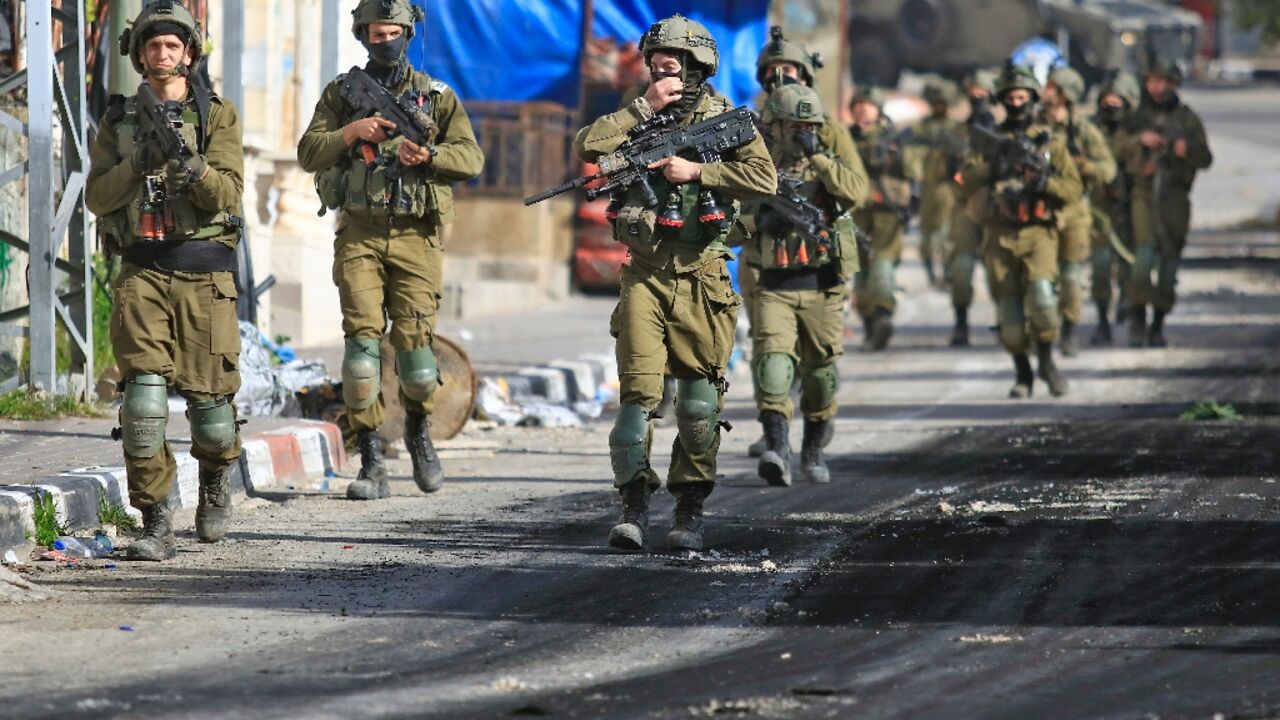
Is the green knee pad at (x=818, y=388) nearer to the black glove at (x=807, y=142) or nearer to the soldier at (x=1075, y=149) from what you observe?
the black glove at (x=807, y=142)

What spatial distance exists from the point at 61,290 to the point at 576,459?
2.68 metres

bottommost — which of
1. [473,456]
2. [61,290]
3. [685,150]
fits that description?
[473,456]

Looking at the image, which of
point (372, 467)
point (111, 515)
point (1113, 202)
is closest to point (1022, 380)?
point (1113, 202)

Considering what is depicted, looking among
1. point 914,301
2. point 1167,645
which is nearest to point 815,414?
point 1167,645

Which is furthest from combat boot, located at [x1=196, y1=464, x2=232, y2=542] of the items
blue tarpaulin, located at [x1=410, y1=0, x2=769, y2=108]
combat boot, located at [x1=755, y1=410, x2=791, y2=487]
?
blue tarpaulin, located at [x1=410, y1=0, x2=769, y2=108]

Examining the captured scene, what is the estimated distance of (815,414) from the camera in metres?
10.8

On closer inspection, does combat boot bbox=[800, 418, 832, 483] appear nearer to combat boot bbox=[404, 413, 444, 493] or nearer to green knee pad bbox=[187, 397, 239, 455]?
combat boot bbox=[404, 413, 444, 493]

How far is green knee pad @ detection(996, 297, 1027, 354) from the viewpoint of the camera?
14.5 m

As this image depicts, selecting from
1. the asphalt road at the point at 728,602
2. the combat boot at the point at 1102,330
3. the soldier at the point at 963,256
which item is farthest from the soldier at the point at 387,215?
the combat boot at the point at 1102,330

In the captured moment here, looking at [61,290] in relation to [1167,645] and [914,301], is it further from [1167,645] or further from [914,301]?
[914,301]

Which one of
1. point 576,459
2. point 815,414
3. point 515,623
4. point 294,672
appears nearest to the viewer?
point 294,672

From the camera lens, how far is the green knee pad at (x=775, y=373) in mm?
10453

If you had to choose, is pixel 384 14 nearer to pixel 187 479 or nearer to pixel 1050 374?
pixel 187 479

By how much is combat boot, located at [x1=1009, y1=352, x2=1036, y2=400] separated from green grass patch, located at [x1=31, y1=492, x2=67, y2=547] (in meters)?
7.82
